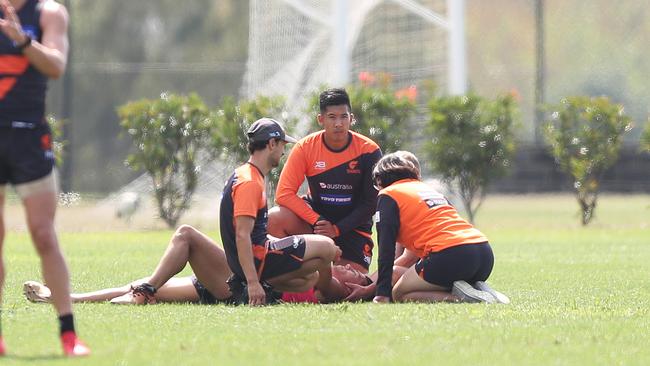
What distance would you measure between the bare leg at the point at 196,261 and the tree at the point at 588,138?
463 inches

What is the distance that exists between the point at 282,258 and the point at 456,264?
1.22 metres

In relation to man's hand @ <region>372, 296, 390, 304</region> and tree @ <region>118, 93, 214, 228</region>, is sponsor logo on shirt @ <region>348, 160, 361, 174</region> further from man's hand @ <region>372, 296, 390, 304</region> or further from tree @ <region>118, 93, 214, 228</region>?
tree @ <region>118, 93, 214, 228</region>

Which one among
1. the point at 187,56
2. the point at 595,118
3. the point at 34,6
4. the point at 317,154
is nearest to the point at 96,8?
the point at 187,56

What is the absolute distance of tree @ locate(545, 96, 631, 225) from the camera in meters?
20.4

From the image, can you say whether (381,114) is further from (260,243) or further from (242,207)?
(242,207)

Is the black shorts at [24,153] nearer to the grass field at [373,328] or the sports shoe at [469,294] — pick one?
the grass field at [373,328]

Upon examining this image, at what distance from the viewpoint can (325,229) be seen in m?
10.4

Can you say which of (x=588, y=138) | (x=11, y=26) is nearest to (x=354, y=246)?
(x=11, y=26)

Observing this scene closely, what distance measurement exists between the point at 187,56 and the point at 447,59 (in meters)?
24.5

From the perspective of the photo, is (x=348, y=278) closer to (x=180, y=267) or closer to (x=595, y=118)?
(x=180, y=267)

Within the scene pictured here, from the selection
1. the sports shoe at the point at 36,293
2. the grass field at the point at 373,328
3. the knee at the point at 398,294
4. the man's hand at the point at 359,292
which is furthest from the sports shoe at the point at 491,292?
the sports shoe at the point at 36,293

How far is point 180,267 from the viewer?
9281 millimetres

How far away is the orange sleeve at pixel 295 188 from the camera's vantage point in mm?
10500

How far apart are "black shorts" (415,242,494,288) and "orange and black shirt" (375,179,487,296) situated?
0.05 m
